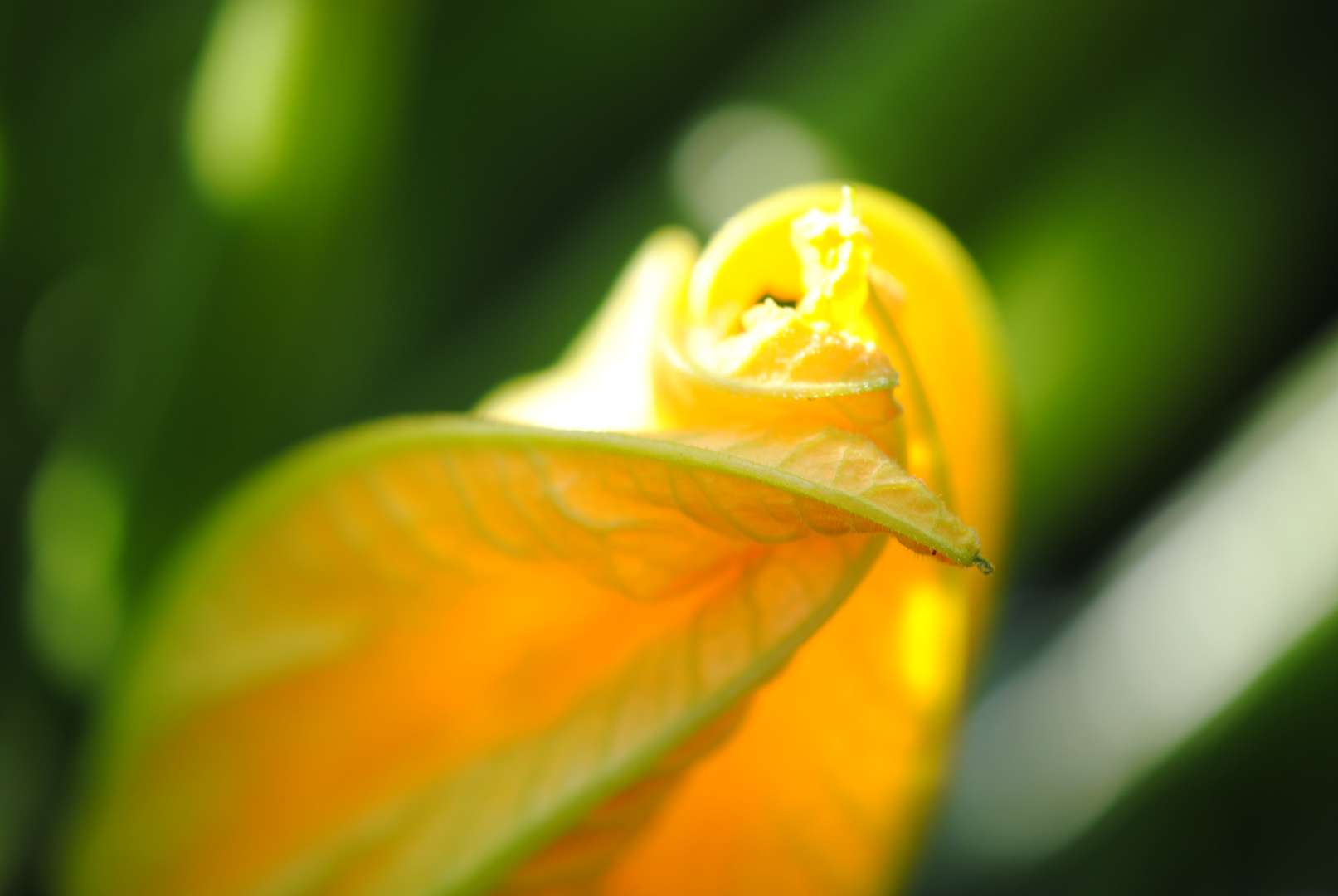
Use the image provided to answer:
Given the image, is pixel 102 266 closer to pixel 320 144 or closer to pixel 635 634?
pixel 320 144

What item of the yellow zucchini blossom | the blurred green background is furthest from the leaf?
the blurred green background

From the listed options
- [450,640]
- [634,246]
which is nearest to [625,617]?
[450,640]

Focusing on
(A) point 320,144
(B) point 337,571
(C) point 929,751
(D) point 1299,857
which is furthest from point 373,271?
(D) point 1299,857

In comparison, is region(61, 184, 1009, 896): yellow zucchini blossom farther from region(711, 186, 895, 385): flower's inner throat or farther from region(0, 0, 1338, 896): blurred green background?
region(0, 0, 1338, 896): blurred green background

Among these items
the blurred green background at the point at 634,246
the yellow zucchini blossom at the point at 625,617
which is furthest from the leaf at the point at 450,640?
the blurred green background at the point at 634,246

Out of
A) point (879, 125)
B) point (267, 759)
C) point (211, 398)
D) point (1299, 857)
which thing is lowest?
point (1299, 857)

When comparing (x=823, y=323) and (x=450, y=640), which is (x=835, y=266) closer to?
(x=823, y=323)
